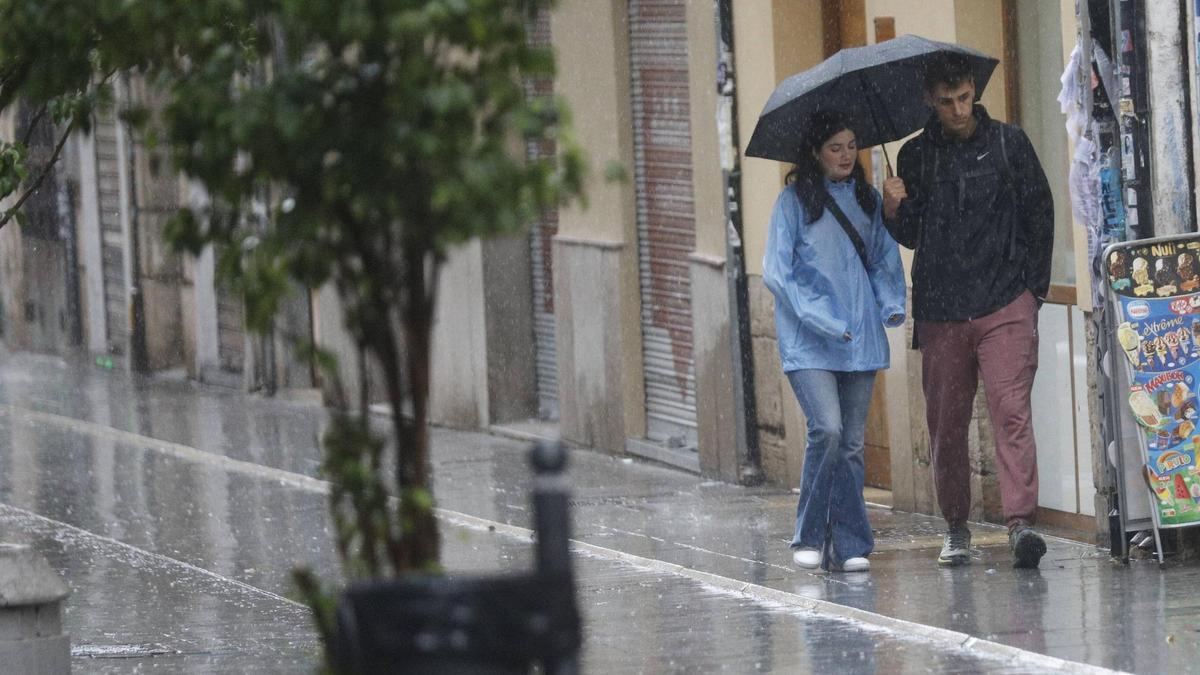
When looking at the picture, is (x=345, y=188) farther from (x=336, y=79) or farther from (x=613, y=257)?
(x=613, y=257)

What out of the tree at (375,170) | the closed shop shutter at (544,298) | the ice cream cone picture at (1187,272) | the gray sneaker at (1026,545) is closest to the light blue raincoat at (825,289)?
the gray sneaker at (1026,545)

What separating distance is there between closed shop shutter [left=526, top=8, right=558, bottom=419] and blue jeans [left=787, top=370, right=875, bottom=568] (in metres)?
7.08

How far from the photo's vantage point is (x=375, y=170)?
4375 mm

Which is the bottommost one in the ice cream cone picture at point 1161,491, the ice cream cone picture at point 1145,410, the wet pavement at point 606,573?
the wet pavement at point 606,573

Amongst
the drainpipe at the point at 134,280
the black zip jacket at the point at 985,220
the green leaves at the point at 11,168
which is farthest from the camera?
the drainpipe at the point at 134,280

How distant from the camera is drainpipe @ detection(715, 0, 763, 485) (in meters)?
12.7

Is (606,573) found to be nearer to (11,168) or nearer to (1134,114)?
(1134,114)

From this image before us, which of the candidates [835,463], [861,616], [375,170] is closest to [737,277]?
[835,463]

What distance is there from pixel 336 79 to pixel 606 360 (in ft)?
33.5

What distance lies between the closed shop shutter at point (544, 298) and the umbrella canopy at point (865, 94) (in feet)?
22.8

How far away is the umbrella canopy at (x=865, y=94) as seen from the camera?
892 cm

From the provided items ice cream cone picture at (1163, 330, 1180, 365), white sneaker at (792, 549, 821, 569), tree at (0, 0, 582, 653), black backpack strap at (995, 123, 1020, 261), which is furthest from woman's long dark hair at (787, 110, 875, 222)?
tree at (0, 0, 582, 653)

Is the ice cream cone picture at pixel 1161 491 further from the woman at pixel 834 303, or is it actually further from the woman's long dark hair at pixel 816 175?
the woman's long dark hair at pixel 816 175

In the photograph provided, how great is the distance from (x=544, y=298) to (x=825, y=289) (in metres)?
7.53
